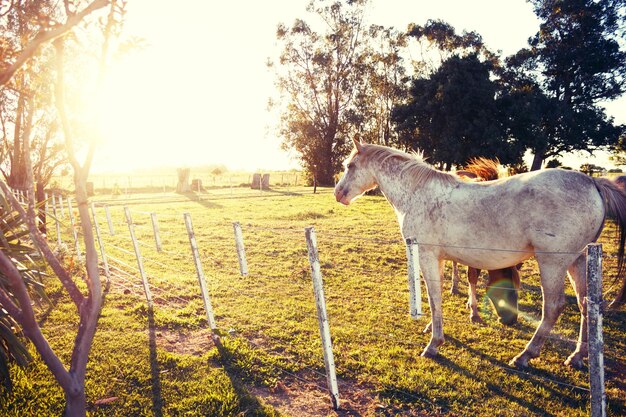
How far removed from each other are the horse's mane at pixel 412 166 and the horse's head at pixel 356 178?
0.18 meters

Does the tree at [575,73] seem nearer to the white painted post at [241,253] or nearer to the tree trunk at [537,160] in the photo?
the tree trunk at [537,160]

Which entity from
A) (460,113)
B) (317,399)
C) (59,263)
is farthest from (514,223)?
(460,113)

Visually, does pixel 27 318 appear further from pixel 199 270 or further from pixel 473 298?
pixel 473 298

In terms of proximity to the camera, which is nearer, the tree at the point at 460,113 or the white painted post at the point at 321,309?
the white painted post at the point at 321,309

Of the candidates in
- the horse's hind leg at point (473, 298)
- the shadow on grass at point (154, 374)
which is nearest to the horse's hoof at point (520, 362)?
the horse's hind leg at point (473, 298)

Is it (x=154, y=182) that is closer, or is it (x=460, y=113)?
(x=460, y=113)

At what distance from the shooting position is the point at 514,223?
14.3 feet

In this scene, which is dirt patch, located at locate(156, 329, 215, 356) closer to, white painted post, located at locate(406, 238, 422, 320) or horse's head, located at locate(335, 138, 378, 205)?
horse's head, located at locate(335, 138, 378, 205)

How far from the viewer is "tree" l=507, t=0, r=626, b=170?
19625mm

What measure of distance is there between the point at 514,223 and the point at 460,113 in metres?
18.7

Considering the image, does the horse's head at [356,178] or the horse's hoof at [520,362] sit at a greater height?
the horse's head at [356,178]

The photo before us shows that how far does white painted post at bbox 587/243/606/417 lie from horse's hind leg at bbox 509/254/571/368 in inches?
67.3

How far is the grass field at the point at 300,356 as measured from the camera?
3781mm

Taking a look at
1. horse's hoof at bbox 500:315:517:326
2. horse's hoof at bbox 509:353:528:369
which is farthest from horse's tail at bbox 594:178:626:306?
horse's hoof at bbox 500:315:517:326
